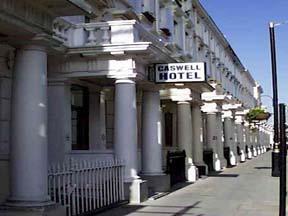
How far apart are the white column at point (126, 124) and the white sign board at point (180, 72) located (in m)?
1.23

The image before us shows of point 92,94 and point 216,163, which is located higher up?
point 92,94

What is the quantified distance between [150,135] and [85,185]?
17.3 feet

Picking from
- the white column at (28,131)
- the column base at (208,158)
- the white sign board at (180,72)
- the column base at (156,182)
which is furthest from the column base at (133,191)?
the column base at (208,158)

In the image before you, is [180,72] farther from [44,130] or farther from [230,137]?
[230,137]

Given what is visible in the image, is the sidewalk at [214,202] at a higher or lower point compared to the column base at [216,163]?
lower

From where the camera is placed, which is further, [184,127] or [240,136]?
[240,136]

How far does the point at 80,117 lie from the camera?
17.7m

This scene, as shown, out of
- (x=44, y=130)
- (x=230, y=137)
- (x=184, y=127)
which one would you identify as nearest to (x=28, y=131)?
(x=44, y=130)

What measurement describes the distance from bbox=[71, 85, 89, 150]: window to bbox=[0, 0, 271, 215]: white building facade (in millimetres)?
34

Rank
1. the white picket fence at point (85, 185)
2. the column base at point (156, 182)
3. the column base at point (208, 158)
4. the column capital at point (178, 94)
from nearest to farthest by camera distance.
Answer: the white picket fence at point (85, 185) < the column base at point (156, 182) < the column capital at point (178, 94) < the column base at point (208, 158)

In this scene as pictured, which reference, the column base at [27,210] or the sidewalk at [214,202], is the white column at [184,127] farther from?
the column base at [27,210]

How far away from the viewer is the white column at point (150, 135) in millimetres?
17234

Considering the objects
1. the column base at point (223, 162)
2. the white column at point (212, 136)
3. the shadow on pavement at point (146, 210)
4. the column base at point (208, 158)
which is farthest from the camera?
the column base at point (223, 162)

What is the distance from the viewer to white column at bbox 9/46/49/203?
9.45 meters
